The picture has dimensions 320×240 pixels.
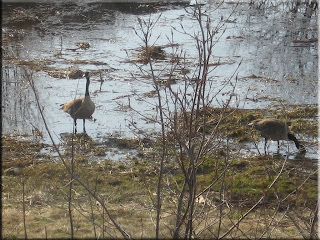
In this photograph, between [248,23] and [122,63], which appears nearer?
[122,63]

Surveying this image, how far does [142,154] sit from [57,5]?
1297 centimetres

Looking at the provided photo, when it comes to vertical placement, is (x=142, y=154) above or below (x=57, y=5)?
below

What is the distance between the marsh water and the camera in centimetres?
1063

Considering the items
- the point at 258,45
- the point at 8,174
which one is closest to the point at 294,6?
the point at 258,45

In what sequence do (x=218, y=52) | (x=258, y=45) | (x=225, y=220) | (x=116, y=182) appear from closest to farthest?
(x=225, y=220)
(x=116, y=182)
(x=218, y=52)
(x=258, y=45)

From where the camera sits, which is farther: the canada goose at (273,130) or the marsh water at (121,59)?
the marsh water at (121,59)

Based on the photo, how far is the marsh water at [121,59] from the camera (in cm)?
1063

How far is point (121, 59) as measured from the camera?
14.4 m

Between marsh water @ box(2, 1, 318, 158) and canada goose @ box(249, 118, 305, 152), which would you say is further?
marsh water @ box(2, 1, 318, 158)

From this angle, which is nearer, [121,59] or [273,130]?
[273,130]

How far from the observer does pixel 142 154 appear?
8781 mm

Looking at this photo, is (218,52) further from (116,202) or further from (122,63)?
(116,202)

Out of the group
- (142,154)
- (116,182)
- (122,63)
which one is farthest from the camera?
(122,63)

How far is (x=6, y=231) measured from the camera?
5492mm
